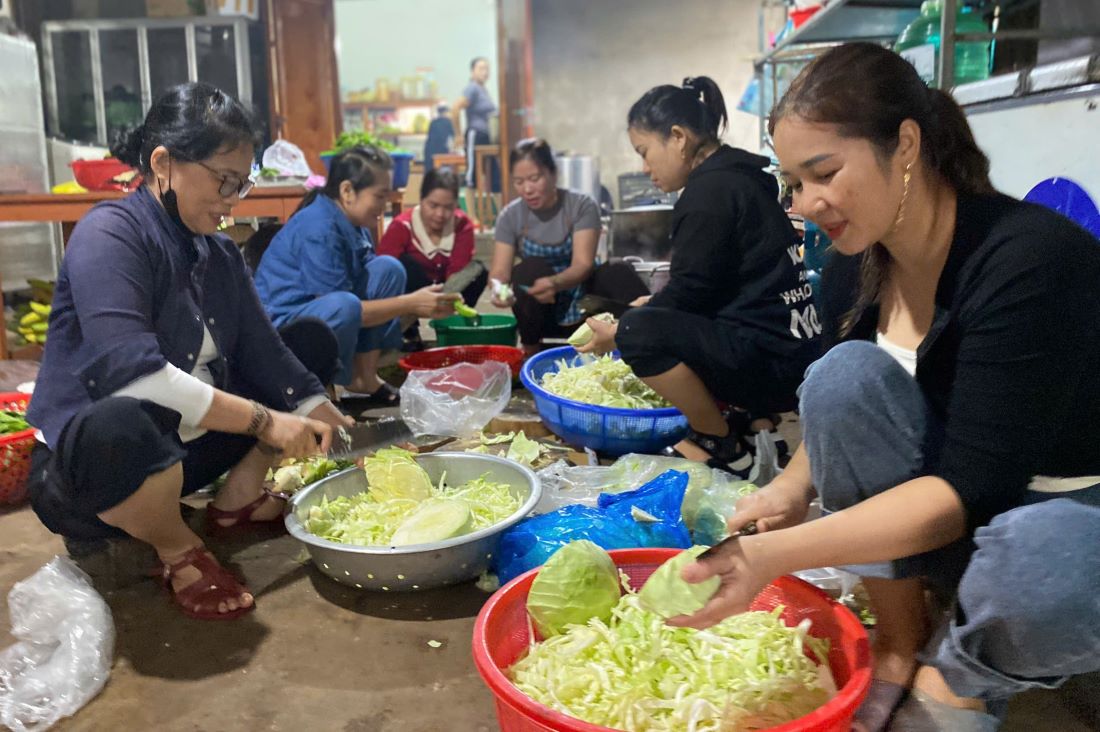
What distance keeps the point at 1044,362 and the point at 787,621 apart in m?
0.60

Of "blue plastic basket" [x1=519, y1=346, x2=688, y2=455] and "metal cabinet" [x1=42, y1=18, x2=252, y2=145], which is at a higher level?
"metal cabinet" [x1=42, y1=18, x2=252, y2=145]

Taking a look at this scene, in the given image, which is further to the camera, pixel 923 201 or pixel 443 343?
pixel 443 343

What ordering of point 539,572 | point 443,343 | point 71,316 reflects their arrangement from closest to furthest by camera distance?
point 539,572 < point 71,316 < point 443,343

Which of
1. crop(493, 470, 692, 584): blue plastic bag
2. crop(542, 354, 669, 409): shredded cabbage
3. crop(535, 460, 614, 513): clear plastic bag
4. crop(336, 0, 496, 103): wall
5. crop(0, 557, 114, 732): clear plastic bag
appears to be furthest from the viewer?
crop(336, 0, 496, 103): wall

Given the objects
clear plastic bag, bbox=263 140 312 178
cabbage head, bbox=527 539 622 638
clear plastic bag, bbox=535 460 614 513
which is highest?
clear plastic bag, bbox=263 140 312 178

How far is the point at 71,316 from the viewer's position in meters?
1.79

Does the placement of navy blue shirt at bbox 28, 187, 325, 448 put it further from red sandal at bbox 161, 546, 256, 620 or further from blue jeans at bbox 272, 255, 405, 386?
blue jeans at bbox 272, 255, 405, 386

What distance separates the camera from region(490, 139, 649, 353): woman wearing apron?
4.19m

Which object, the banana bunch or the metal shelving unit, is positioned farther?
the banana bunch

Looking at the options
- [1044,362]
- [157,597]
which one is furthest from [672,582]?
[157,597]

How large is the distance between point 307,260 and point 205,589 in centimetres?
182

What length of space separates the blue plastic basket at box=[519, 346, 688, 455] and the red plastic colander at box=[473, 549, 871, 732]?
1.10m

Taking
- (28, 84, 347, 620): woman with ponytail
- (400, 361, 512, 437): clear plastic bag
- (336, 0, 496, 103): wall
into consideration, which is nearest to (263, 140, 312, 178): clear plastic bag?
(400, 361, 512, 437): clear plastic bag

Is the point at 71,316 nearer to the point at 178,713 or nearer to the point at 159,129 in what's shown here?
the point at 159,129
